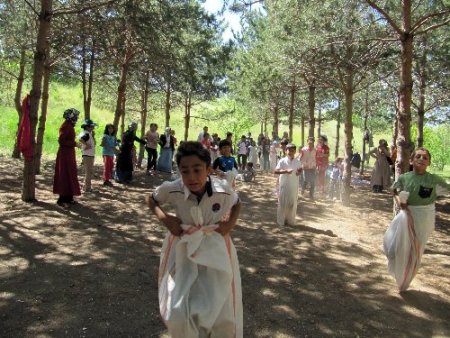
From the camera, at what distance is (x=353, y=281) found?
17.4ft

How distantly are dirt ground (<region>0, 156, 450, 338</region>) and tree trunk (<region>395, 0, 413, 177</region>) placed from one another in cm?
158

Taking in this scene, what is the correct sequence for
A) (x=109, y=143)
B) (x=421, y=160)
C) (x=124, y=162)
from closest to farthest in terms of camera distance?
(x=421, y=160) < (x=109, y=143) < (x=124, y=162)

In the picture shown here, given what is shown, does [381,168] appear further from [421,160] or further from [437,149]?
[437,149]

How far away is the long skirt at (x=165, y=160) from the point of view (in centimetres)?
1468

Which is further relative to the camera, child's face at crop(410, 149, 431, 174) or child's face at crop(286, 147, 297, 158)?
child's face at crop(286, 147, 297, 158)

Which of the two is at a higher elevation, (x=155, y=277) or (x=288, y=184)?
(x=288, y=184)

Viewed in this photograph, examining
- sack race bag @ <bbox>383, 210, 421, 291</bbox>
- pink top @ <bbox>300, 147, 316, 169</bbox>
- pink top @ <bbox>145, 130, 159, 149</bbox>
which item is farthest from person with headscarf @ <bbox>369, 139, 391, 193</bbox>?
sack race bag @ <bbox>383, 210, 421, 291</bbox>

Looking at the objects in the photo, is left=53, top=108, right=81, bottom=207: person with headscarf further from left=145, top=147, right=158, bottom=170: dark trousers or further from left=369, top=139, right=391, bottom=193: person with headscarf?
left=369, top=139, right=391, bottom=193: person with headscarf

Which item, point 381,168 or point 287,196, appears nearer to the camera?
point 287,196

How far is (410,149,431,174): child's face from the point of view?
4.79 metres

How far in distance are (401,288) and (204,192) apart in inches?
130

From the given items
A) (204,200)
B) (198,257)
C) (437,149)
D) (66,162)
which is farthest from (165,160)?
(437,149)

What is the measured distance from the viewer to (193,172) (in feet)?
8.57

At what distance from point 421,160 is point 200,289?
10.8 ft
